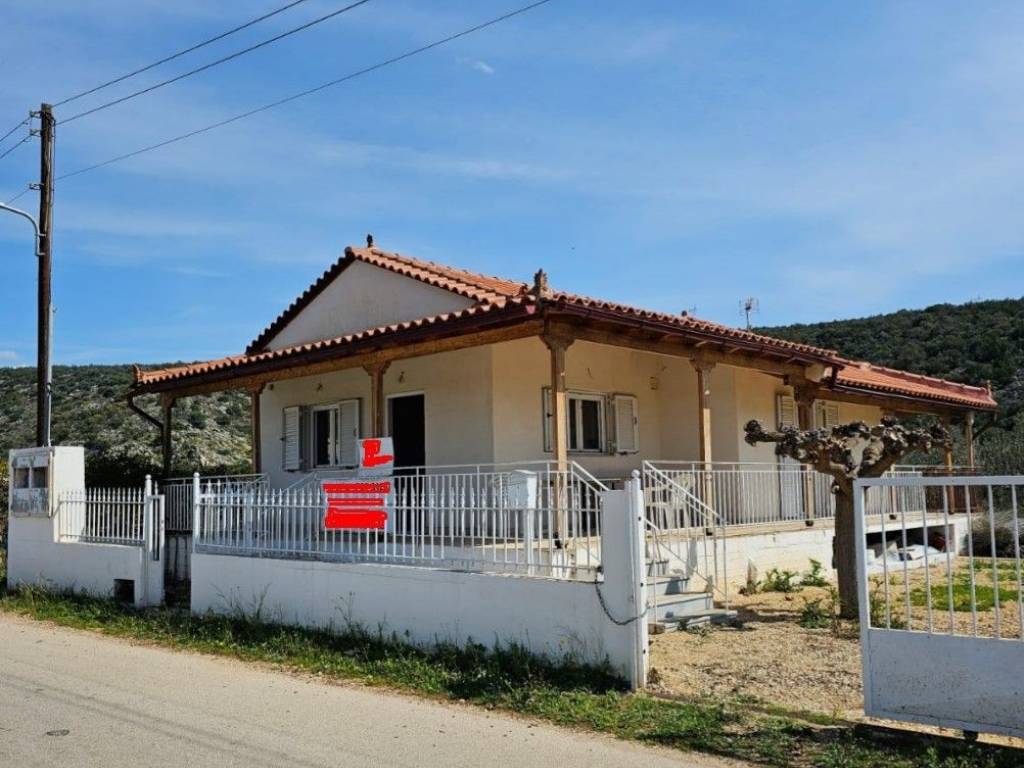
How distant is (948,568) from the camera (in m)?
5.88

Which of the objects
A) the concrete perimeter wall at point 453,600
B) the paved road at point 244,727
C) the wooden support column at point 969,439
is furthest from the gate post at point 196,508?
the wooden support column at point 969,439

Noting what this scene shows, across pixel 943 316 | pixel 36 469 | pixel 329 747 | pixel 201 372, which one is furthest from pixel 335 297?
pixel 943 316

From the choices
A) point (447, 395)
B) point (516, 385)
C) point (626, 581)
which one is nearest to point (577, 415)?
point (516, 385)

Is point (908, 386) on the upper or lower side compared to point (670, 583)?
upper

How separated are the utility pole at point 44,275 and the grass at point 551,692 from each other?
5681 millimetres

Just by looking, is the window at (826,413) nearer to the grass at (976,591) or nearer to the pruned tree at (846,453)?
the grass at (976,591)

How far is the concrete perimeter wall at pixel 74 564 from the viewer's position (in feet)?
41.4

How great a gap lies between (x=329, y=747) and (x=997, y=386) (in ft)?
110

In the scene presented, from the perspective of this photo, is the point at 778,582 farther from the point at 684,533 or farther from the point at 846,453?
the point at 846,453

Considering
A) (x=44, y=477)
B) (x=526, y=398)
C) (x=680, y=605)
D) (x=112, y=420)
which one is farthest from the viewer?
(x=112, y=420)

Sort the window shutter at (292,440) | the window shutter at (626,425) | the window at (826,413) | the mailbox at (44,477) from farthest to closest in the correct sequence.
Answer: the window at (826,413) → the window shutter at (292,440) → the window shutter at (626,425) → the mailbox at (44,477)

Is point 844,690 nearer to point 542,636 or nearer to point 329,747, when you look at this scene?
point 542,636

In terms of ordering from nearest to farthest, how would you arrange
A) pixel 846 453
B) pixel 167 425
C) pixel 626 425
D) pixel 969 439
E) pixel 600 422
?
pixel 846 453 < pixel 600 422 < pixel 626 425 < pixel 167 425 < pixel 969 439
